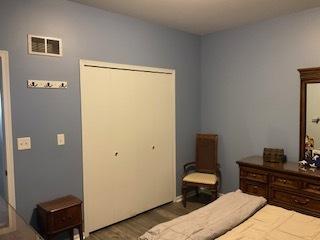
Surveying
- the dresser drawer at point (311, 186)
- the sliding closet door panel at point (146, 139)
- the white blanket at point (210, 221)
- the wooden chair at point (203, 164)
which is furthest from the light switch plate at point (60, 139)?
the dresser drawer at point (311, 186)

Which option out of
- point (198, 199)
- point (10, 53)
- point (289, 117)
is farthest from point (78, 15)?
point (198, 199)

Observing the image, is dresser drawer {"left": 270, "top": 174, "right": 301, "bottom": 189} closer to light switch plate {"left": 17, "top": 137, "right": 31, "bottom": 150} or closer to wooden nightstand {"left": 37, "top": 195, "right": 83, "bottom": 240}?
wooden nightstand {"left": 37, "top": 195, "right": 83, "bottom": 240}

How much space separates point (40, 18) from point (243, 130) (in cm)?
299

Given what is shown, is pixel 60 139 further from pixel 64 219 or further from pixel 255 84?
pixel 255 84

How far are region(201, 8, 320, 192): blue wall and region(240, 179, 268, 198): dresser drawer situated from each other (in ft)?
1.94

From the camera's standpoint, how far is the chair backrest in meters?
4.11

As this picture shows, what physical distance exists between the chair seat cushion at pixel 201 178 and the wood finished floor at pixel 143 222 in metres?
0.43

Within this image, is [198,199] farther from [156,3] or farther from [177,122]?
[156,3]

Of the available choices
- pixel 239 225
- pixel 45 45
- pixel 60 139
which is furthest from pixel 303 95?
pixel 45 45

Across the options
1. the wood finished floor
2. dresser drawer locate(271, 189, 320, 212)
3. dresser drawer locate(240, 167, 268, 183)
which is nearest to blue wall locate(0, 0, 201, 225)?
the wood finished floor

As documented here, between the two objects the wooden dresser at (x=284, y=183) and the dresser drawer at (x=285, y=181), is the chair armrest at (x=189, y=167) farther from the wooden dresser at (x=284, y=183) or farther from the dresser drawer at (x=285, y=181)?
the dresser drawer at (x=285, y=181)

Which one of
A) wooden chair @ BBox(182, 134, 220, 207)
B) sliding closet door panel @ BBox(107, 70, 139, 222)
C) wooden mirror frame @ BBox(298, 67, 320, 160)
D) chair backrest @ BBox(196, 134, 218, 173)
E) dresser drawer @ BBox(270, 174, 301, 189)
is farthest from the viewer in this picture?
chair backrest @ BBox(196, 134, 218, 173)

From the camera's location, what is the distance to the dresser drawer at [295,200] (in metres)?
2.81

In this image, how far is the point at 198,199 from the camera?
4.19m
